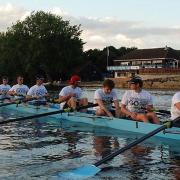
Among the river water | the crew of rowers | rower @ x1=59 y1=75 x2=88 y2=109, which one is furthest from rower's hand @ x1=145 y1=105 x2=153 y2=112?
rower @ x1=59 y1=75 x2=88 y2=109

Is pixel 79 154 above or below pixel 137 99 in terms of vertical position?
below

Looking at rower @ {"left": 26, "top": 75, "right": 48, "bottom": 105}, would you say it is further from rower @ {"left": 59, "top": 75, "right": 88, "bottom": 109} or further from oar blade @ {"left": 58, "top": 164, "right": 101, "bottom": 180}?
oar blade @ {"left": 58, "top": 164, "right": 101, "bottom": 180}

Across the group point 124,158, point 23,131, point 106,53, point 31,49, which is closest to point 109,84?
point 23,131

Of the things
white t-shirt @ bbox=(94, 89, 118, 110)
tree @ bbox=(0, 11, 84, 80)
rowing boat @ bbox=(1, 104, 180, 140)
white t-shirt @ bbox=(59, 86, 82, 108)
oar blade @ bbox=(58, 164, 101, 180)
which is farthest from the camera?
tree @ bbox=(0, 11, 84, 80)

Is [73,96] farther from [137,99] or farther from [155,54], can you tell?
[155,54]

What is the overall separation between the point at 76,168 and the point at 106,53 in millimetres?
107913

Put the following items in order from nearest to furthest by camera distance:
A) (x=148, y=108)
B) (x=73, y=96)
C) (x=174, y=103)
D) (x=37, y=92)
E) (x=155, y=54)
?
1. (x=174, y=103)
2. (x=148, y=108)
3. (x=73, y=96)
4. (x=37, y=92)
5. (x=155, y=54)

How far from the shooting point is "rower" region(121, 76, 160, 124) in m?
14.5

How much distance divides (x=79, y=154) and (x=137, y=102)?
3649 millimetres

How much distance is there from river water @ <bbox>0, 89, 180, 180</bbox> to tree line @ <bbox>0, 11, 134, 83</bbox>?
213ft

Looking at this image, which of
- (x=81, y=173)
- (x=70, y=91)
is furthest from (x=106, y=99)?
(x=81, y=173)

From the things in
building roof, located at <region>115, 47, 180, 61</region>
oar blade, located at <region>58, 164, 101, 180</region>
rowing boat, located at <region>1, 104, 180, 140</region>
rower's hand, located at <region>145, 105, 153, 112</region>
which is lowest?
oar blade, located at <region>58, 164, 101, 180</region>

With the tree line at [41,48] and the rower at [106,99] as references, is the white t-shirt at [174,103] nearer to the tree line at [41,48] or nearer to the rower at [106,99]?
the rower at [106,99]

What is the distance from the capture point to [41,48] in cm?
8138
